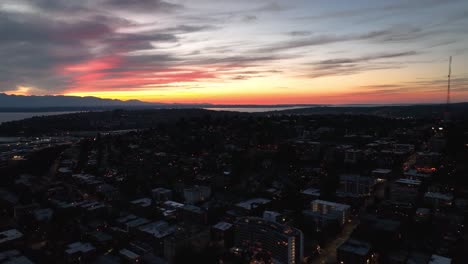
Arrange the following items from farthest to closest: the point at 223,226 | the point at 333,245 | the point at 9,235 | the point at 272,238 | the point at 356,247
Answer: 1. the point at 223,226
2. the point at 9,235
3. the point at 333,245
4. the point at 272,238
5. the point at 356,247

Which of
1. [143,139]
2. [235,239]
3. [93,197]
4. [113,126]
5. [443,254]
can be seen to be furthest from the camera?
[113,126]

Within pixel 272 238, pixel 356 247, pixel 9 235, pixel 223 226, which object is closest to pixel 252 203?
pixel 223 226

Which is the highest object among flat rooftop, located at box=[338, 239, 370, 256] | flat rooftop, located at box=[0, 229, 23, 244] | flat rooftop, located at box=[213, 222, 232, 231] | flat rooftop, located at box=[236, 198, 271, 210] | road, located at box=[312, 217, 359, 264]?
flat rooftop, located at box=[236, 198, 271, 210]

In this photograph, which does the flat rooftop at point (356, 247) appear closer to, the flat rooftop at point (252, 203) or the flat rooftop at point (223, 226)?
the flat rooftop at point (223, 226)

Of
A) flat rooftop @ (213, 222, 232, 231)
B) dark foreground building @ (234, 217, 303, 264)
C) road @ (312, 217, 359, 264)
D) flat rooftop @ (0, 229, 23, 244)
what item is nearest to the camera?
dark foreground building @ (234, 217, 303, 264)

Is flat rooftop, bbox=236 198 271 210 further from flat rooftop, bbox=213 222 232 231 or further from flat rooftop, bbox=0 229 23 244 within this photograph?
flat rooftop, bbox=0 229 23 244

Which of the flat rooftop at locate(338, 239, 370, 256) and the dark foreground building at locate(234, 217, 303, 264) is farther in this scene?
the dark foreground building at locate(234, 217, 303, 264)

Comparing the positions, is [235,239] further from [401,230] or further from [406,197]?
[406,197]

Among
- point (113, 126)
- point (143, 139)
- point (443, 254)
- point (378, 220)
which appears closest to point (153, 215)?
point (378, 220)

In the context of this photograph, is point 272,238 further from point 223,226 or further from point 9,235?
point 9,235

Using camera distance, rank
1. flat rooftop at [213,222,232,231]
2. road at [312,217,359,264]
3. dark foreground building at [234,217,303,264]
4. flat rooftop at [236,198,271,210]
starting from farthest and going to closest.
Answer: flat rooftop at [236,198,271,210] → flat rooftop at [213,222,232,231] → road at [312,217,359,264] → dark foreground building at [234,217,303,264]

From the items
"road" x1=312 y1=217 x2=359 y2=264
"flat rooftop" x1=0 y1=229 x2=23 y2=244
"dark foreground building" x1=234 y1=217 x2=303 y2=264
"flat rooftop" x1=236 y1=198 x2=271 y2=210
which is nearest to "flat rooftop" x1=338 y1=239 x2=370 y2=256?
"road" x1=312 y1=217 x2=359 y2=264
